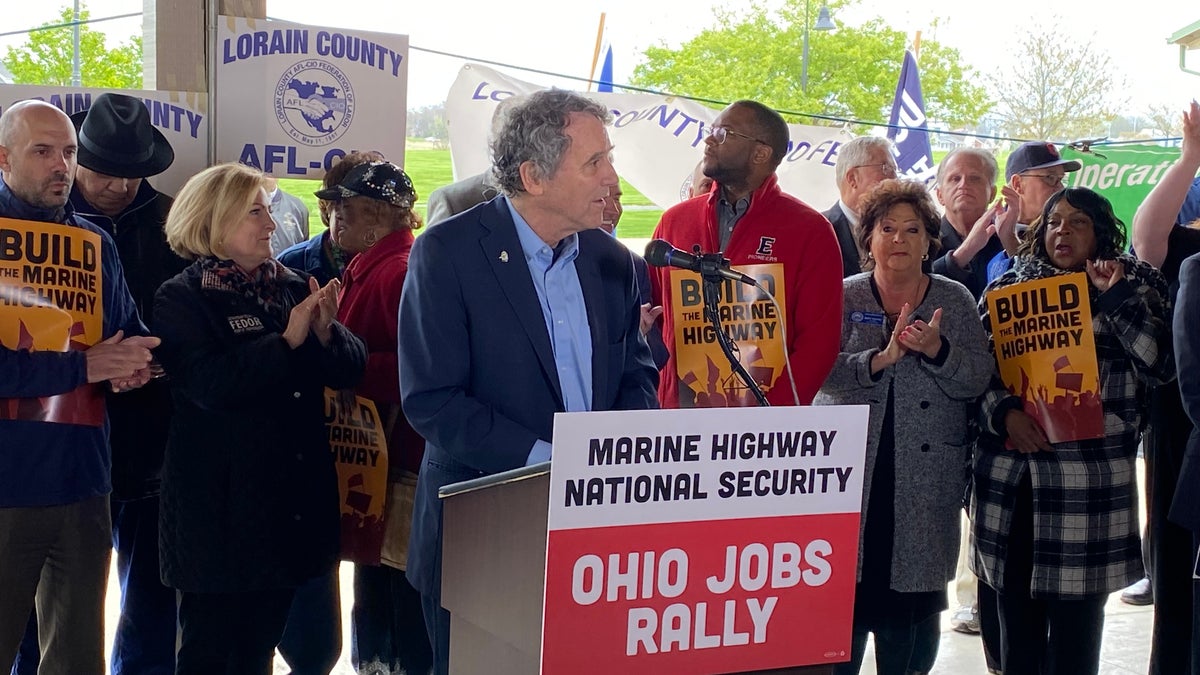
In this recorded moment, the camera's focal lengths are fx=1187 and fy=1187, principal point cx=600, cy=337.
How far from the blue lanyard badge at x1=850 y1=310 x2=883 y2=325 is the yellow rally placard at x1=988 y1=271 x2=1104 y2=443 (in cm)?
40

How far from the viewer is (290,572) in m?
3.30

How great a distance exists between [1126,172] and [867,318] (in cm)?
528

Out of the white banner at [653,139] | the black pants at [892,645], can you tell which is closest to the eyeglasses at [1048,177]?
the black pants at [892,645]

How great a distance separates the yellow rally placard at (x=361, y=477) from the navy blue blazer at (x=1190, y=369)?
7.95ft

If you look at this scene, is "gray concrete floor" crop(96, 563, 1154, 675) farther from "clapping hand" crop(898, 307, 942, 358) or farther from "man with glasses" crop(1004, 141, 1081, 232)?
"man with glasses" crop(1004, 141, 1081, 232)

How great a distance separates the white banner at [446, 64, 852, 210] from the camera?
20.6 ft

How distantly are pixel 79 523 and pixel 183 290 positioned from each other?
69cm

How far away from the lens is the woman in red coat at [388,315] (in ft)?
12.4

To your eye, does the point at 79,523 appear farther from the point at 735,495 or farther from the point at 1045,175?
the point at 1045,175

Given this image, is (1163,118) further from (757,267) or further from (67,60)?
(757,267)

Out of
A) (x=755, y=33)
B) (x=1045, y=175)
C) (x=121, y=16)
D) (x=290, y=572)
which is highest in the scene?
(x=755, y=33)

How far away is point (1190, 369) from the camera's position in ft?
11.5

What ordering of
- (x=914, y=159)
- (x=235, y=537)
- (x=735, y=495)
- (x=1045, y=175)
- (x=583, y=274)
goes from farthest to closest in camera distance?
(x=914, y=159)
(x=1045, y=175)
(x=235, y=537)
(x=583, y=274)
(x=735, y=495)

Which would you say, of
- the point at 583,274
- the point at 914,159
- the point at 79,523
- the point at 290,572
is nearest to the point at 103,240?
the point at 79,523
